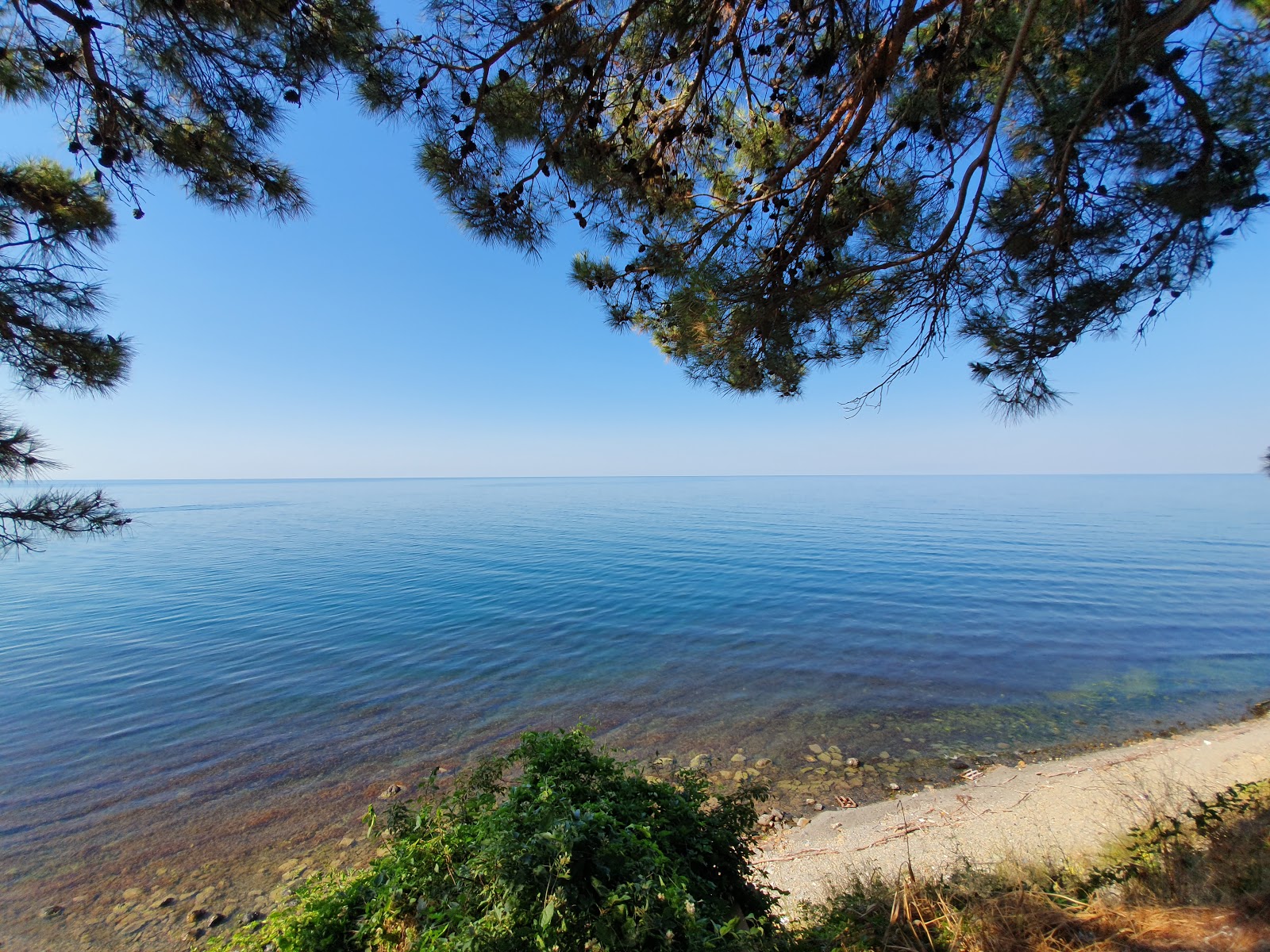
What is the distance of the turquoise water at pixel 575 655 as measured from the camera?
771 cm

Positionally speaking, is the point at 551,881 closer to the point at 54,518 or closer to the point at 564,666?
the point at 54,518

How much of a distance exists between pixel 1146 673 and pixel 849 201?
41.6 ft

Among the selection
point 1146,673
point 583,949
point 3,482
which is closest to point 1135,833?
point 583,949

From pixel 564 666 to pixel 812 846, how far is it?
677 centimetres

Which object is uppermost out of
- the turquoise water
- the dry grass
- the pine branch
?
the pine branch

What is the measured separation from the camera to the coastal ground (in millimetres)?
4543

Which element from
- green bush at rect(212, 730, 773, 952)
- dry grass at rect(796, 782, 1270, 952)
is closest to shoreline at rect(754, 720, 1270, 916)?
dry grass at rect(796, 782, 1270, 952)

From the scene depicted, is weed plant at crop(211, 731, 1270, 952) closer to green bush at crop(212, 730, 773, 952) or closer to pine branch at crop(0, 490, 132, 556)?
green bush at crop(212, 730, 773, 952)

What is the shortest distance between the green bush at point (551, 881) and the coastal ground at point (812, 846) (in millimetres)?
1664

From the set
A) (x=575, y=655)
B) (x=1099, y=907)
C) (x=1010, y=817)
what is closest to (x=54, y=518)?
(x=1099, y=907)

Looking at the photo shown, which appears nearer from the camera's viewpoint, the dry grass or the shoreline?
the dry grass

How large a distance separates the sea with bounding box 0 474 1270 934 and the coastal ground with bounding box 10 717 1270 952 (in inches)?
14.4

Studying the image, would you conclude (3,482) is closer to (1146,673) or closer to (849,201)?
(849,201)

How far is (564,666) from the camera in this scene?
11062 mm
